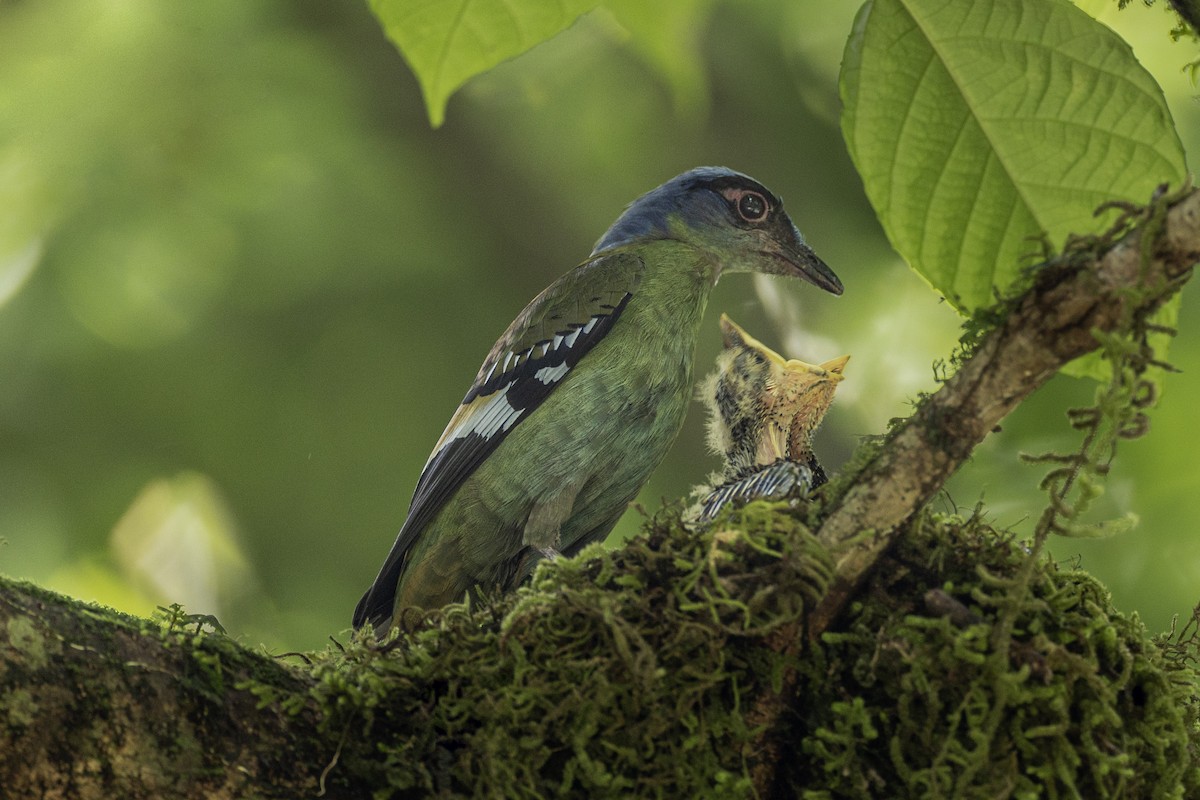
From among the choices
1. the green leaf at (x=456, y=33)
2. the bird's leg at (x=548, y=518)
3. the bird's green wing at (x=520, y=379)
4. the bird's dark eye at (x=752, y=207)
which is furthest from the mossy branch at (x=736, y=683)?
the bird's dark eye at (x=752, y=207)

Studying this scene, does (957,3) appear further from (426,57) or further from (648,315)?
(648,315)

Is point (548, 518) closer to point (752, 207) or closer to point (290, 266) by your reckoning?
point (752, 207)

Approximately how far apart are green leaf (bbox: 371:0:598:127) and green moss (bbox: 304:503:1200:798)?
42.9 inches

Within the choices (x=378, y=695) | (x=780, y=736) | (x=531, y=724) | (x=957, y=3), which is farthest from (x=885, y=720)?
(x=957, y=3)

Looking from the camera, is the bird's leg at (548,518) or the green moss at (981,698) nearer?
the green moss at (981,698)

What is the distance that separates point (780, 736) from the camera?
6.86ft

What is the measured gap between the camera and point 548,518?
3.51 meters

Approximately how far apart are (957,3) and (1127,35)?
3049 millimetres

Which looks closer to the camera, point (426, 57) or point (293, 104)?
point (426, 57)

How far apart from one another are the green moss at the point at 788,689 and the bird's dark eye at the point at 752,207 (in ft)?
7.19

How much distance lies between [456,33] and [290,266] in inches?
162

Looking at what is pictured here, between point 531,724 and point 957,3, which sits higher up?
point 957,3

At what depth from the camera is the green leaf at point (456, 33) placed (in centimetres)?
123

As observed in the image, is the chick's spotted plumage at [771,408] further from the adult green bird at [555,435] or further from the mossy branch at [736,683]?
the mossy branch at [736,683]
